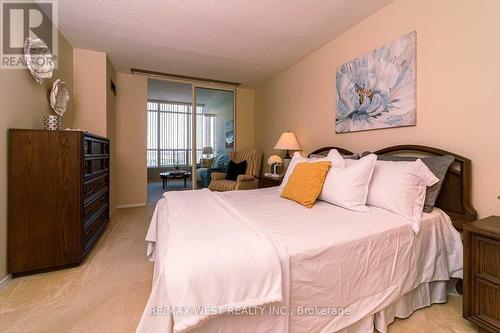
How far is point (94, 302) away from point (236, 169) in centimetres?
306

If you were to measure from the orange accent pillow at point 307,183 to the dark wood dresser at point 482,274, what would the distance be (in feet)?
2.96

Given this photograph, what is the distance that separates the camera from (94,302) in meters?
1.58

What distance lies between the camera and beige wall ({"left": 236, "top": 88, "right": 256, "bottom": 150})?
199 inches

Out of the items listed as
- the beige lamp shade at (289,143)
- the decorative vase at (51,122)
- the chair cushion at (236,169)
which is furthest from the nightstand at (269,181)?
the decorative vase at (51,122)

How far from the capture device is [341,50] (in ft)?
8.93

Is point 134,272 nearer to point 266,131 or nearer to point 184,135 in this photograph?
point 266,131

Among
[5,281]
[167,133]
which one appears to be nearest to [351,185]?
[5,281]

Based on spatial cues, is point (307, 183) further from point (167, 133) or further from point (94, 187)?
point (167, 133)

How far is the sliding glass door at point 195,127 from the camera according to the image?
486 centimetres

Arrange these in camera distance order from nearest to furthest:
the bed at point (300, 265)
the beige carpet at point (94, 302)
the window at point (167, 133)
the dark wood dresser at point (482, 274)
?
the bed at point (300, 265) < the dark wood dresser at point (482, 274) < the beige carpet at point (94, 302) < the window at point (167, 133)

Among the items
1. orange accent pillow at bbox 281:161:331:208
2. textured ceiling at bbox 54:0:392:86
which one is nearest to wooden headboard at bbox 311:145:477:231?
orange accent pillow at bbox 281:161:331:208

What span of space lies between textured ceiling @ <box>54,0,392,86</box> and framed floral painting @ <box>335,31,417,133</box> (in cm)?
49

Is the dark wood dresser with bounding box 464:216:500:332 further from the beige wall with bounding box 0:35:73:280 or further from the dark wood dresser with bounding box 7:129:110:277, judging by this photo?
the beige wall with bounding box 0:35:73:280

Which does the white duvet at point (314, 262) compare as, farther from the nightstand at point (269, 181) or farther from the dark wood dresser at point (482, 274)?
the nightstand at point (269, 181)
